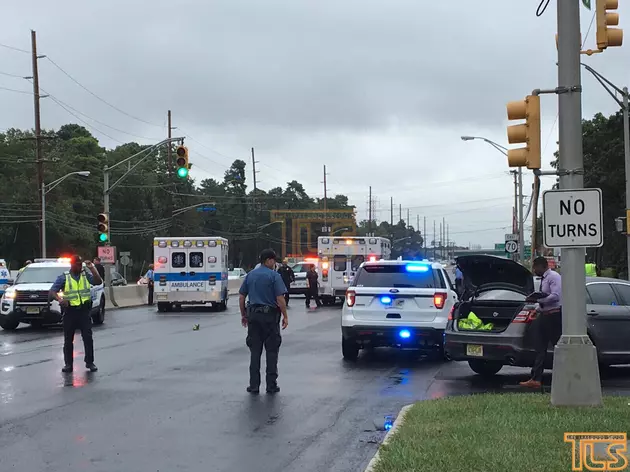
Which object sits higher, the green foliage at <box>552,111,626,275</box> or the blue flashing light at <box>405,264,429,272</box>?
the green foliage at <box>552,111,626,275</box>

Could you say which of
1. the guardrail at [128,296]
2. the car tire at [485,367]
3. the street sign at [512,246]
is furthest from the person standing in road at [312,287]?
the car tire at [485,367]

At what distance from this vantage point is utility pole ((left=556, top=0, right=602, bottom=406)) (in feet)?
28.3

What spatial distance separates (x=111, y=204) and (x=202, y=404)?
76592mm

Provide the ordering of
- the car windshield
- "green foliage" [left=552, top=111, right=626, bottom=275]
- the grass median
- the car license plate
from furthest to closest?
"green foliage" [left=552, top=111, right=626, bottom=275], the car windshield, the car license plate, the grass median

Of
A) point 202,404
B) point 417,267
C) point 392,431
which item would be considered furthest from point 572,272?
point 417,267

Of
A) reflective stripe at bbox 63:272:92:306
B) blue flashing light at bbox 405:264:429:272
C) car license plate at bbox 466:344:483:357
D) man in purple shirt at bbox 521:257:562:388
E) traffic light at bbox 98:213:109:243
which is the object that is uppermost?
traffic light at bbox 98:213:109:243

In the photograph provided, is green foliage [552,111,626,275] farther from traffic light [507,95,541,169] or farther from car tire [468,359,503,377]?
traffic light [507,95,541,169]

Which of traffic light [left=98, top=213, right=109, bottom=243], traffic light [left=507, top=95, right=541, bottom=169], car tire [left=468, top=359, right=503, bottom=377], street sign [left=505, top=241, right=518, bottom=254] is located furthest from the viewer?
street sign [left=505, top=241, right=518, bottom=254]

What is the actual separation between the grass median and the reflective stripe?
6253 mm

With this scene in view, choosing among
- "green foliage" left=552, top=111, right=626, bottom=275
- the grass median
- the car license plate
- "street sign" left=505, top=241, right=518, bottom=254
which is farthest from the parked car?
"green foliage" left=552, top=111, right=626, bottom=275

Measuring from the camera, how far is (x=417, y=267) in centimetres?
1463

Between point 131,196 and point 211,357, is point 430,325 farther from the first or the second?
point 131,196

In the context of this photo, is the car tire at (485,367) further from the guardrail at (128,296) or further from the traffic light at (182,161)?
the guardrail at (128,296)

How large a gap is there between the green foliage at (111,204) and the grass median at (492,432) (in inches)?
1677
